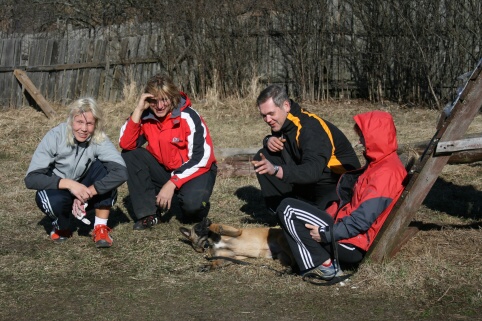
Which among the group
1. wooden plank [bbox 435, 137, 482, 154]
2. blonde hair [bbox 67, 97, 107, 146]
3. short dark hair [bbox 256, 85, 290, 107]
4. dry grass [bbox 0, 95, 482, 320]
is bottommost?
dry grass [bbox 0, 95, 482, 320]

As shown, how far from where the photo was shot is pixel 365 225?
447cm

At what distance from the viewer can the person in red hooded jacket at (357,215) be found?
4.46 metres

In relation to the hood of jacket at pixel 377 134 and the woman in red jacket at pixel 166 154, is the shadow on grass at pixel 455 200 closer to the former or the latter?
the hood of jacket at pixel 377 134

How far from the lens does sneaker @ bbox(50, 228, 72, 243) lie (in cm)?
577

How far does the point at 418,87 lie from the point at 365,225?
9.08m

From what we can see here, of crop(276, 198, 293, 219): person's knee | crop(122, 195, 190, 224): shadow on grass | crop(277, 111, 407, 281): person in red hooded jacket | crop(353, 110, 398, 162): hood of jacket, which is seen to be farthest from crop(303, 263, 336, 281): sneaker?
crop(122, 195, 190, 224): shadow on grass

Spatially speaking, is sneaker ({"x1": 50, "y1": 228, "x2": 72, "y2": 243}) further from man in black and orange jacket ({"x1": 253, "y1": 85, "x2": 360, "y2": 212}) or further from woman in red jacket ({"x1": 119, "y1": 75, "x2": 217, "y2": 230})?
man in black and orange jacket ({"x1": 253, "y1": 85, "x2": 360, "y2": 212})

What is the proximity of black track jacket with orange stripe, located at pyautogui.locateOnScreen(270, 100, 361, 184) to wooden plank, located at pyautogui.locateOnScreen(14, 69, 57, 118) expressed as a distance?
884cm

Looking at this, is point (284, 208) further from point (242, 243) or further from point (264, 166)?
point (242, 243)

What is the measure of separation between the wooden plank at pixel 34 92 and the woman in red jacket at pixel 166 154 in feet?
25.3

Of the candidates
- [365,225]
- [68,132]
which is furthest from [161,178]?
[365,225]

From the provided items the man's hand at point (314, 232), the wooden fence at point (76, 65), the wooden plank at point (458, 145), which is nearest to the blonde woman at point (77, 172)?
the man's hand at point (314, 232)

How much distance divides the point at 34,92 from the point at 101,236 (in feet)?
30.8

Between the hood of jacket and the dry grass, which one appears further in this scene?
the hood of jacket
